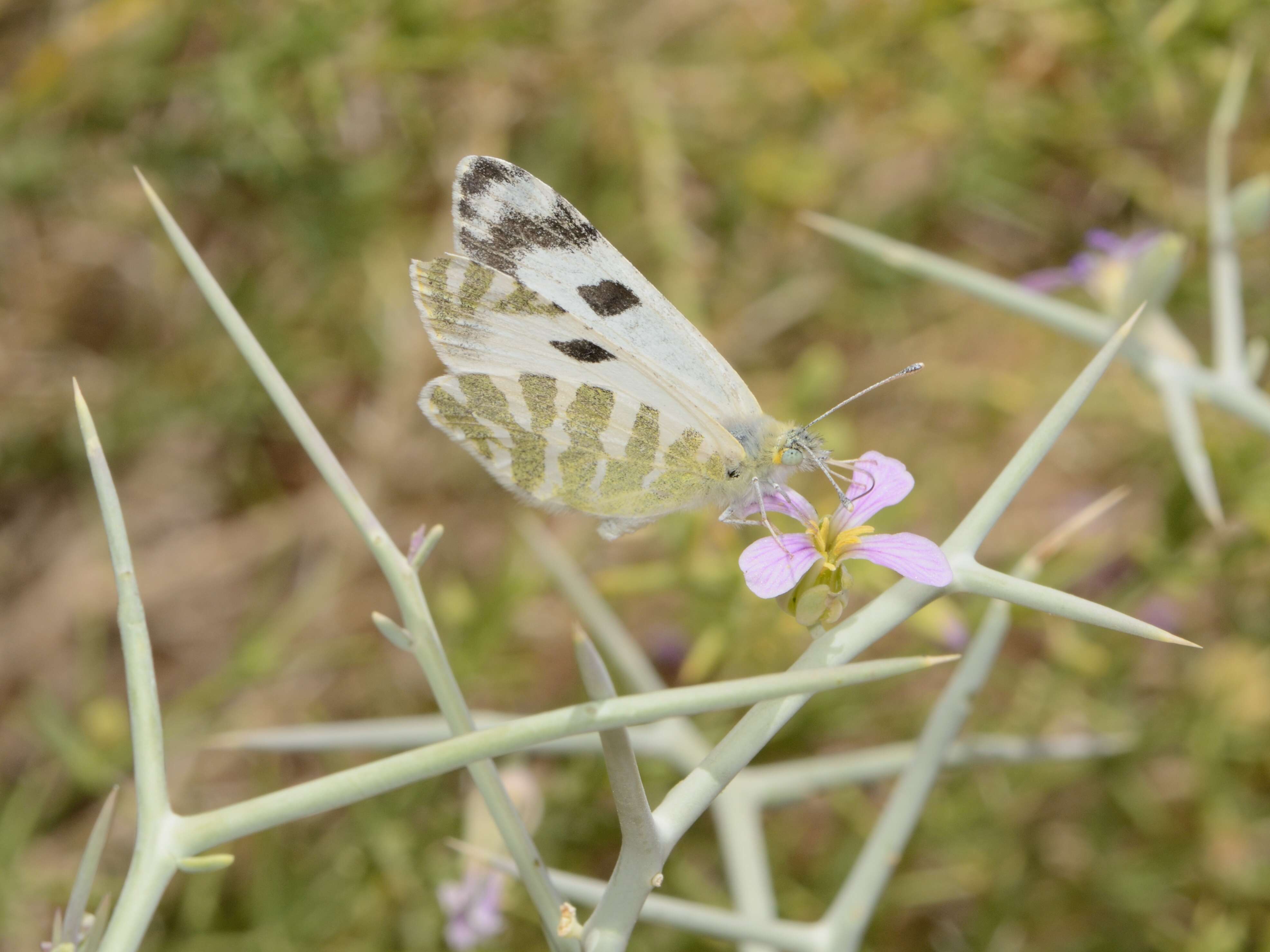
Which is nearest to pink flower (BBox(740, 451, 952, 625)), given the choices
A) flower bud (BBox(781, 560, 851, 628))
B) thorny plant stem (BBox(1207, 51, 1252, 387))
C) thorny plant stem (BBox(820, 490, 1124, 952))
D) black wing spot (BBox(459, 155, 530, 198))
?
flower bud (BBox(781, 560, 851, 628))

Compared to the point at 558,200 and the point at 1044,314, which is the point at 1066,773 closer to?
the point at 1044,314

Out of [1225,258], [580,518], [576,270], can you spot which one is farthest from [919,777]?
[580,518]

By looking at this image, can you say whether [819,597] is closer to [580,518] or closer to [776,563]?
[776,563]

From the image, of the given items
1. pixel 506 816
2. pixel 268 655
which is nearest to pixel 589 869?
pixel 268 655

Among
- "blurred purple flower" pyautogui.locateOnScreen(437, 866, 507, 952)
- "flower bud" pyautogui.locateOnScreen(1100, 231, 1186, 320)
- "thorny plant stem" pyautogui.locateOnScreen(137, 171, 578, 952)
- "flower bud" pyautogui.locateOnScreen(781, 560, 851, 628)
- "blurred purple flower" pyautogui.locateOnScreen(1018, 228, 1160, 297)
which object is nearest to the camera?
"thorny plant stem" pyautogui.locateOnScreen(137, 171, 578, 952)

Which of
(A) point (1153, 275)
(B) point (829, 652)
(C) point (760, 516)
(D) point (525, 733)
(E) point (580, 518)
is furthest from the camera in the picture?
(E) point (580, 518)

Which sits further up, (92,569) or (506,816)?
(506,816)

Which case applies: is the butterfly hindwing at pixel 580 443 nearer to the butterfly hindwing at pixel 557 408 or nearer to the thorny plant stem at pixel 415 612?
the butterfly hindwing at pixel 557 408

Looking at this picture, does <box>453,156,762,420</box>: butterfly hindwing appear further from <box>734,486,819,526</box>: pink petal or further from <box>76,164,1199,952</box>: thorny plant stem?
<box>76,164,1199,952</box>: thorny plant stem
